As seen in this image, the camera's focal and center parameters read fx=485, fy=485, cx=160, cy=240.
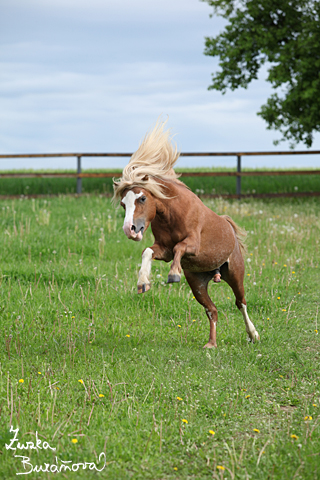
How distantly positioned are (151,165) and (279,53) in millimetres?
15818

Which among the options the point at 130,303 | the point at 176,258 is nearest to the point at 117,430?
the point at 176,258

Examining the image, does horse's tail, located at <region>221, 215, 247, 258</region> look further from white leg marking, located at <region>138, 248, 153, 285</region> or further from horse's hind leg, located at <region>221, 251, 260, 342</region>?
white leg marking, located at <region>138, 248, 153, 285</region>

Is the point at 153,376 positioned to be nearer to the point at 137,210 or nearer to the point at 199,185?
the point at 137,210

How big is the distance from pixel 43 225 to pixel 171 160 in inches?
282

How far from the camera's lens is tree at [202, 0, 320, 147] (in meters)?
17.0

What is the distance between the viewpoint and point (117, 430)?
11.5 feet

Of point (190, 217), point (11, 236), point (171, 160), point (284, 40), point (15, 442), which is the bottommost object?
point (15, 442)

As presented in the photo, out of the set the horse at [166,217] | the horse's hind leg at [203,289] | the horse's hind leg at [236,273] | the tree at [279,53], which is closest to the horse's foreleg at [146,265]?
the horse at [166,217]

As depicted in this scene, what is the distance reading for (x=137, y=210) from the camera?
3787 mm

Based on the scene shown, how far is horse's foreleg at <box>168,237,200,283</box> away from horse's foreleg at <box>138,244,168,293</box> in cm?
16

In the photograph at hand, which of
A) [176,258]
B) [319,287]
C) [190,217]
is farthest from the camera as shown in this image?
[319,287]

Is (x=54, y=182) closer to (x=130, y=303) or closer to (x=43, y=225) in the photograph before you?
(x=43, y=225)

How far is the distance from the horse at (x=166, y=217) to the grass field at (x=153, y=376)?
3.33 ft

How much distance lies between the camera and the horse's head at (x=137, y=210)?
146 inches
